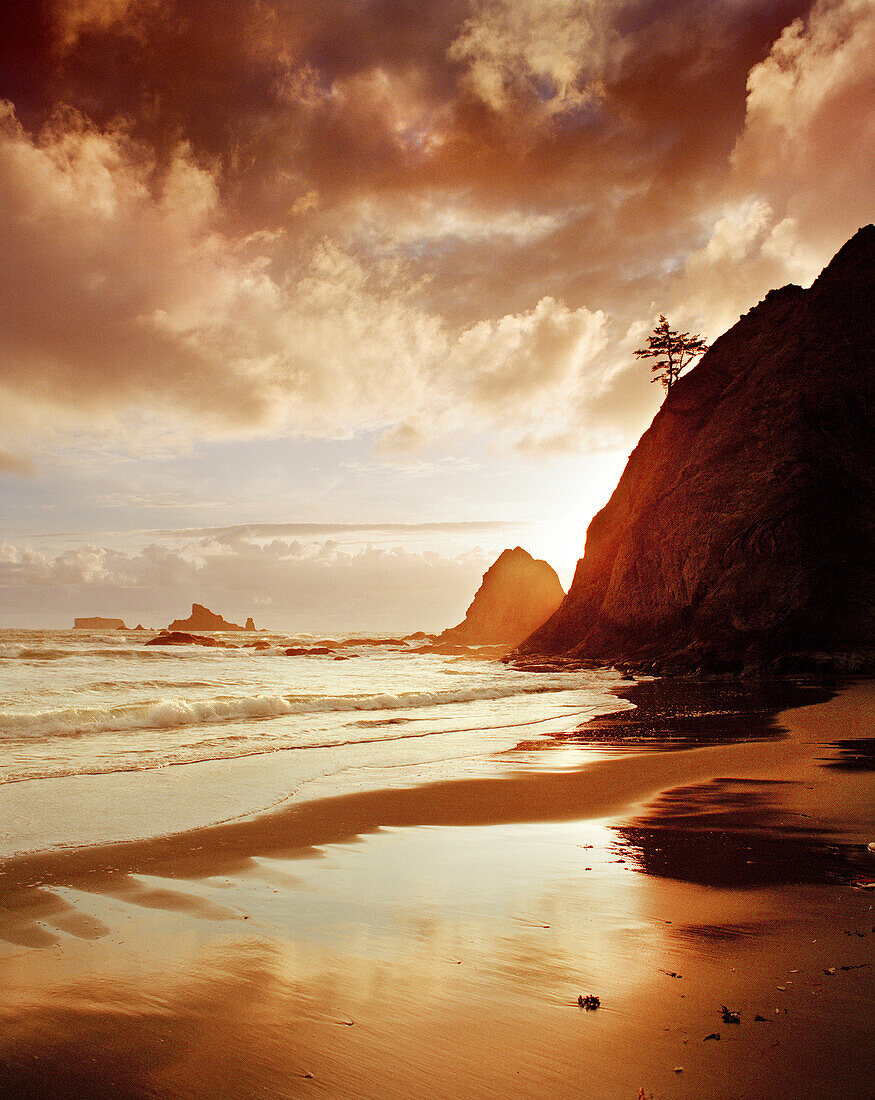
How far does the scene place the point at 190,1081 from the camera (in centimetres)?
203

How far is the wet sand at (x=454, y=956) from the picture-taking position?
205 centimetres

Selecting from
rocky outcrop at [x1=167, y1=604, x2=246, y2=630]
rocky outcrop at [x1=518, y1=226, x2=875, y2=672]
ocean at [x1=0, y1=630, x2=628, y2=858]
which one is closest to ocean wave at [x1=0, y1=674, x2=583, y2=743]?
ocean at [x1=0, y1=630, x2=628, y2=858]

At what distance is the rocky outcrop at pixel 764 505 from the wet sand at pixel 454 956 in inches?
740

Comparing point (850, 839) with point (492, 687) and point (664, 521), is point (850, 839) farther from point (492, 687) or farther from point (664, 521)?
point (664, 521)

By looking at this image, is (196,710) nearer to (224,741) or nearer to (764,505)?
(224,741)

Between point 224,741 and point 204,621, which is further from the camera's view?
point 204,621

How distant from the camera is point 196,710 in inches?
562

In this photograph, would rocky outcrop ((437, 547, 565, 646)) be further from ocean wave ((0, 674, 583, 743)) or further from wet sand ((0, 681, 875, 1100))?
wet sand ((0, 681, 875, 1100))

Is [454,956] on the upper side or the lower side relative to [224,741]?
upper

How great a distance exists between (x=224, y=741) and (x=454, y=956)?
9328 mm

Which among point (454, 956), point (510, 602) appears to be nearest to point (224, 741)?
point (454, 956)

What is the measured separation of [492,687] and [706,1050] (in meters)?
19.6

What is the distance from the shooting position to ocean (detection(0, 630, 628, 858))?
6.35 meters

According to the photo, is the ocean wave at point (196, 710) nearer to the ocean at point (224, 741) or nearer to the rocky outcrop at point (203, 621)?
the ocean at point (224, 741)
